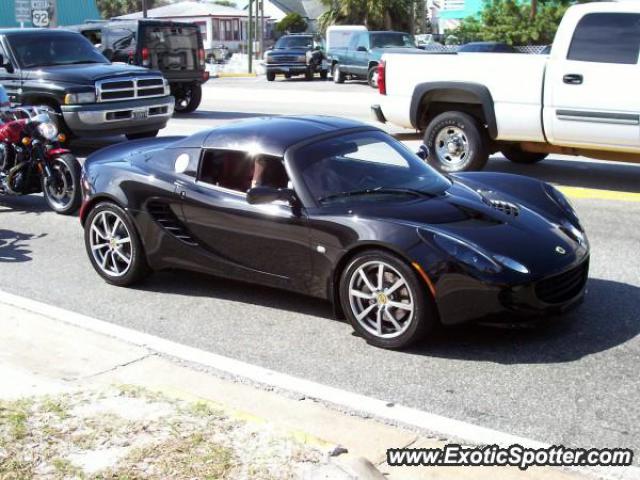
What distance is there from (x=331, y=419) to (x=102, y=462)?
121 centimetres

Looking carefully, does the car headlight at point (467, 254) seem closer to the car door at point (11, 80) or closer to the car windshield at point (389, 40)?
the car door at point (11, 80)

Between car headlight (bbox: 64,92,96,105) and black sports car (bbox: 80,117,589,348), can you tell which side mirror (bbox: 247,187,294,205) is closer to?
black sports car (bbox: 80,117,589,348)

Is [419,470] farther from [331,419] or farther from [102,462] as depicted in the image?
[102,462]

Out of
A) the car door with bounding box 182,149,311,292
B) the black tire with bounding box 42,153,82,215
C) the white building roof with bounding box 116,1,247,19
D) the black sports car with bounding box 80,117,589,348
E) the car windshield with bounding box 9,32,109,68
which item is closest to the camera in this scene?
the black sports car with bounding box 80,117,589,348

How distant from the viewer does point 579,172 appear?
1157cm

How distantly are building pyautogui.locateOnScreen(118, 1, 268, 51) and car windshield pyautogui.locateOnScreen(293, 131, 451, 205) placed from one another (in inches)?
2882

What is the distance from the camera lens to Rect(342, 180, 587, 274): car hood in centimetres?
530

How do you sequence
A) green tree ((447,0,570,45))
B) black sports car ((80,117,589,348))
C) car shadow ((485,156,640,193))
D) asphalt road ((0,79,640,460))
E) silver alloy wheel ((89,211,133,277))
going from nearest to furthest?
asphalt road ((0,79,640,460))
black sports car ((80,117,589,348))
silver alloy wheel ((89,211,133,277))
car shadow ((485,156,640,193))
green tree ((447,0,570,45))

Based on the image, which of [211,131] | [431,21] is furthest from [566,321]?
[431,21]

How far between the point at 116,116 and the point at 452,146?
18.3 ft

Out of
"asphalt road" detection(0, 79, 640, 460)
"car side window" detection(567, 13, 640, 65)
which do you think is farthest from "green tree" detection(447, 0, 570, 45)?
"asphalt road" detection(0, 79, 640, 460)

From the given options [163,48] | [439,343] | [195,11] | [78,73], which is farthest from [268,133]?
[195,11]

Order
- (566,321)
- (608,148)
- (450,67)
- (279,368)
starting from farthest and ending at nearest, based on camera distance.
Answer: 1. (450,67)
2. (608,148)
3. (566,321)
4. (279,368)

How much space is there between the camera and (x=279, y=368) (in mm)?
5262
